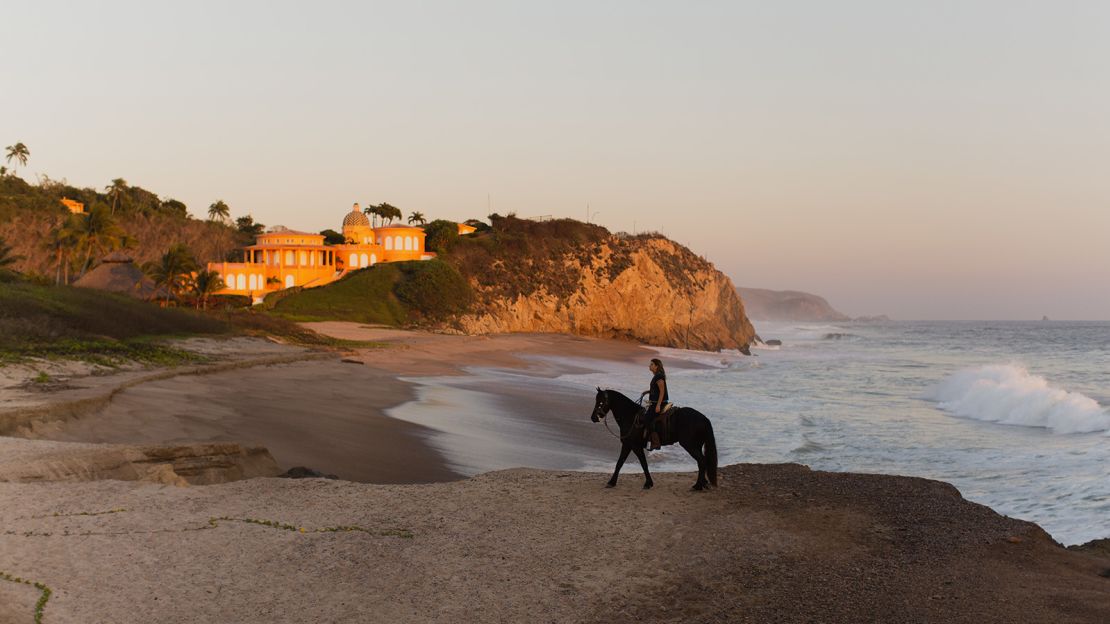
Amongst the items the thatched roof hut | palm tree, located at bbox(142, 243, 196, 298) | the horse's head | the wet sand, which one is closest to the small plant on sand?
the wet sand

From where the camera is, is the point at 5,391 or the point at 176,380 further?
the point at 176,380

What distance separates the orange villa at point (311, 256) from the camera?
87.0 meters

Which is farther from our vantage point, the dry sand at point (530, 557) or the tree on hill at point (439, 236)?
the tree on hill at point (439, 236)

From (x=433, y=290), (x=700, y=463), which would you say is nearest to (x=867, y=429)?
(x=700, y=463)

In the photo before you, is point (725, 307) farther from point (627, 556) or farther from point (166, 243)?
point (627, 556)

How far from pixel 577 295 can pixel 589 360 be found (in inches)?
1525

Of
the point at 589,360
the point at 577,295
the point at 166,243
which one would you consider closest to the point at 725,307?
the point at 577,295

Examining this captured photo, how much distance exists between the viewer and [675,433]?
1360 centimetres

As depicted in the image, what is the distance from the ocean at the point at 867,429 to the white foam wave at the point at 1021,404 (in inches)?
2.9

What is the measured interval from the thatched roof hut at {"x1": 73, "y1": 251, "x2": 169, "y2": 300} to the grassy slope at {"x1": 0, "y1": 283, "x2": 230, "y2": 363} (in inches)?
1079

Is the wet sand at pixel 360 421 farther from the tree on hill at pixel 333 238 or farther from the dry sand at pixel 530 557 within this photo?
the tree on hill at pixel 333 238

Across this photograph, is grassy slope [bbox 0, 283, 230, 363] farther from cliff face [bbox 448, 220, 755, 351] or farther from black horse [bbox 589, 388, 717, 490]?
cliff face [bbox 448, 220, 755, 351]

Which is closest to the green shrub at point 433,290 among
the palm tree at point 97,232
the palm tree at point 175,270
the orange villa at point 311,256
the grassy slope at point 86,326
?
the orange villa at point 311,256

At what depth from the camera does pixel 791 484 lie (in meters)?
13.7
